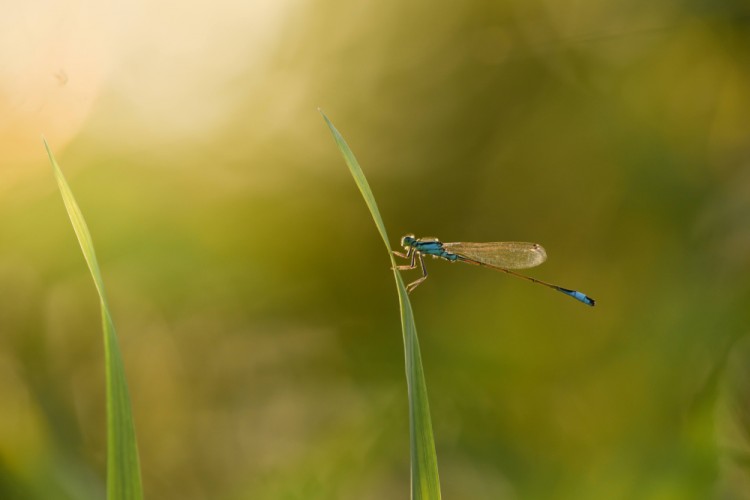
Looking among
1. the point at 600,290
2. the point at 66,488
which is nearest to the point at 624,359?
the point at 600,290

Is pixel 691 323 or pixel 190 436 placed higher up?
pixel 691 323

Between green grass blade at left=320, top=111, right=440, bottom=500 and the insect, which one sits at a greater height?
the insect

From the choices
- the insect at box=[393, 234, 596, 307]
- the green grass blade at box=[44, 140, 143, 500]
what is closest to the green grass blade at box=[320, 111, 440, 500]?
the green grass blade at box=[44, 140, 143, 500]

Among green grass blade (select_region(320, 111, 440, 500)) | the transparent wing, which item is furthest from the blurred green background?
green grass blade (select_region(320, 111, 440, 500))

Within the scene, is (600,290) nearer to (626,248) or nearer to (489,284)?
(626,248)

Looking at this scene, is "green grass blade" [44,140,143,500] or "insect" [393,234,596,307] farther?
"insect" [393,234,596,307]

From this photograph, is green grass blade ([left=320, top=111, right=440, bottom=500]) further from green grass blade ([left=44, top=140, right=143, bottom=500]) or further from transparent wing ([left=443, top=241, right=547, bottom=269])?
transparent wing ([left=443, top=241, right=547, bottom=269])

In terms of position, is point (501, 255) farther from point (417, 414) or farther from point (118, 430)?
point (118, 430)
